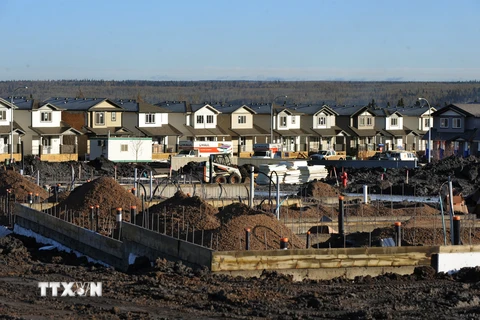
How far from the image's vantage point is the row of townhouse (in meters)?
75.8

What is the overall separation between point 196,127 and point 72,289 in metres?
70.7

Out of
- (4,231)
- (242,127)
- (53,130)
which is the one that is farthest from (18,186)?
(242,127)

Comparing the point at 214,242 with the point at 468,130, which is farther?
the point at 468,130

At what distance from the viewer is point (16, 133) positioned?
7506cm

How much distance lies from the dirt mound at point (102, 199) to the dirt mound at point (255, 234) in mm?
7110

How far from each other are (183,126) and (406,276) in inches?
2699

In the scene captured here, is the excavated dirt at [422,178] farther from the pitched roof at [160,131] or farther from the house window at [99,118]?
the house window at [99,118]

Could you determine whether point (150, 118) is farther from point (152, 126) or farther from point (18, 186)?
point (18, 186)

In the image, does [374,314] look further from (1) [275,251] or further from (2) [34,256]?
(2) [34,256]

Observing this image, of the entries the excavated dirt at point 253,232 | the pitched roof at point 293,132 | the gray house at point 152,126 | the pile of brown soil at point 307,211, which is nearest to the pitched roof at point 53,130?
the gray house at point 152,126

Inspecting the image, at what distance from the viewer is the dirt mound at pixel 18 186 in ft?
123

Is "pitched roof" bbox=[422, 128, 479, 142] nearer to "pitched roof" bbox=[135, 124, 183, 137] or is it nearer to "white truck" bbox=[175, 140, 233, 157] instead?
"white truck" bbox=[175, 140, 233, 157]

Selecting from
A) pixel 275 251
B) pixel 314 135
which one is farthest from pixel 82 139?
pixel 275 251

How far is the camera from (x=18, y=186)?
125ft
